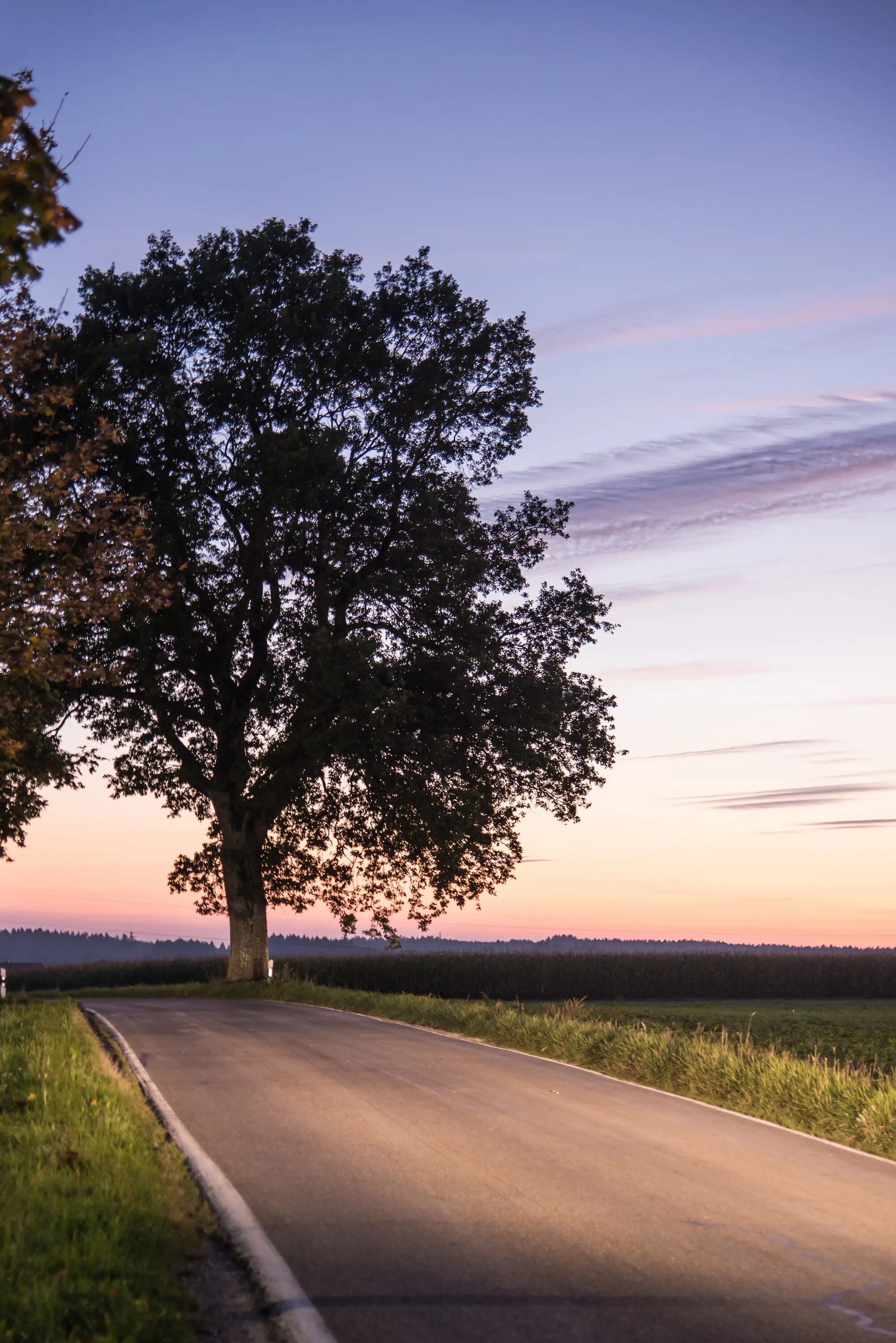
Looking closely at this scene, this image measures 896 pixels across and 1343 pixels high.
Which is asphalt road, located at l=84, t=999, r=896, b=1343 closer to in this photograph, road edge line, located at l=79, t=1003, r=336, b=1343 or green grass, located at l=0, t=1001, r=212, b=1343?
road edge line, located at l=79, t=1003, r=336, b=1343

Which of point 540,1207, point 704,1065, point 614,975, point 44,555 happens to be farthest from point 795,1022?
point 540,1207

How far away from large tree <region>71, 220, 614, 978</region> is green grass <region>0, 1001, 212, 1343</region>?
1733 centimetres

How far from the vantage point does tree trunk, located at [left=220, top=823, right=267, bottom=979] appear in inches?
1265

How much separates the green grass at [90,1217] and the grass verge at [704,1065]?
629 cm

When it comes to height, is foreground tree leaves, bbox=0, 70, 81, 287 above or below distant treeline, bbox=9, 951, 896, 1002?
above

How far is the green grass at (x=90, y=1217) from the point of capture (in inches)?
203

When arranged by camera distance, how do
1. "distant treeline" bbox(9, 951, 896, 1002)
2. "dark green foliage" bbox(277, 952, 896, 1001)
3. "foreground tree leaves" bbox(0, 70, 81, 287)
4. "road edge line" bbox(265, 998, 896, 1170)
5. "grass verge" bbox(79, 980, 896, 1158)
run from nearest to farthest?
1. "foreground tree leaves" bbox(0, 70, 81, 287)
2. "road edge line" bbox(265, 998, 896, 1170)
3. "grass verge" bbox(79, 980, 896, 1158)
4. "dark green foliage" bbox(277, 952, 896, 1001)
5. "distant treeline" bbox(9, 951, 896, 1002)

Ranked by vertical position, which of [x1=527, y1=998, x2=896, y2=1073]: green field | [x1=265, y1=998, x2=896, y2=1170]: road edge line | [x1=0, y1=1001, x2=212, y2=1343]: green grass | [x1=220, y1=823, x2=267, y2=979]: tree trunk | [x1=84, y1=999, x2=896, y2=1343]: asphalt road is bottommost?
[x1=527, y1=998, x2=896, y2=1073]: green field

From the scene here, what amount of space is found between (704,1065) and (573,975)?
178 feet

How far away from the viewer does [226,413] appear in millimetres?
30469

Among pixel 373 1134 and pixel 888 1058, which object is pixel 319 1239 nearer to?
pixel 373 1134

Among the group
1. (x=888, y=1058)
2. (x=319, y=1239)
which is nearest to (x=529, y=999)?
(x=888, y=1058)

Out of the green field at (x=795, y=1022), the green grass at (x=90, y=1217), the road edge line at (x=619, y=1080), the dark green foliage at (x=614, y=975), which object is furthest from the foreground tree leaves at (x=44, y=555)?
the dark green foliage at (x=614, y=975)

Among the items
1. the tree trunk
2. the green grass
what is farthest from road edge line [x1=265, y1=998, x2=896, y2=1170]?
the tree trunk
